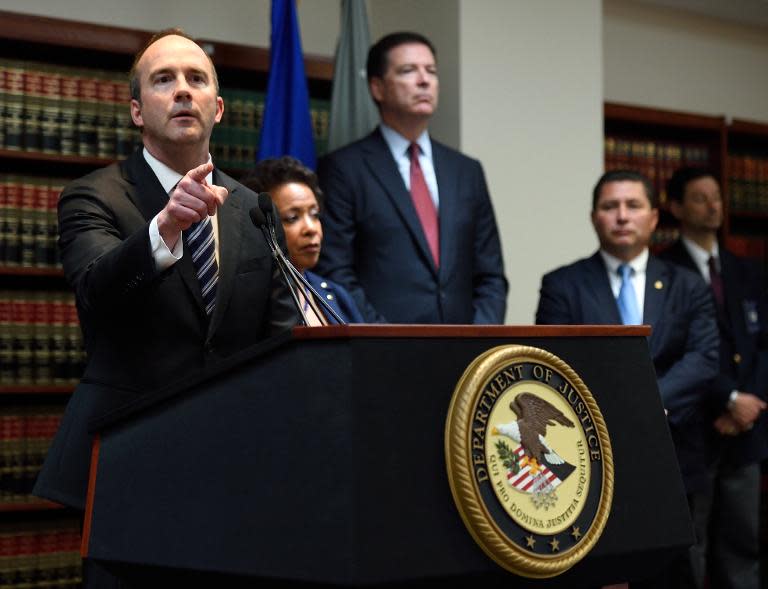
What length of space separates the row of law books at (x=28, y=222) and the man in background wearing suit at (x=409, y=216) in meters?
1.06

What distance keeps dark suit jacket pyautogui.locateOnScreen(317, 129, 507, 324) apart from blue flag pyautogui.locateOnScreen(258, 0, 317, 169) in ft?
0.86

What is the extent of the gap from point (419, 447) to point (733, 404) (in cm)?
274

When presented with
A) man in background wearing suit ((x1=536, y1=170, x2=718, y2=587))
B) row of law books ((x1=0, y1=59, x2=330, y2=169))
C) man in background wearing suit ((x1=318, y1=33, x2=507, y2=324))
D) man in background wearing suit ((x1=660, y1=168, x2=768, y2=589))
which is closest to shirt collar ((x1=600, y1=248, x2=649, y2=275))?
man in background wearing suit ((x1=536, y1=170, x2=718, y2=587))

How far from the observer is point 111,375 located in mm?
1737

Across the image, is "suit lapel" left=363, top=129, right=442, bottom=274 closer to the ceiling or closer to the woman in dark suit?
the woman in dark suit

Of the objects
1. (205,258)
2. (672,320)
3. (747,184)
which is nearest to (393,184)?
(672,320)

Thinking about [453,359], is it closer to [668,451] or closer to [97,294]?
[668,451]

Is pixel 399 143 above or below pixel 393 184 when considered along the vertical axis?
above

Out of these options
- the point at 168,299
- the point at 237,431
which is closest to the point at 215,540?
the point at 237,431

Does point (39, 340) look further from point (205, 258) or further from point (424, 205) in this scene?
point (205, 258)

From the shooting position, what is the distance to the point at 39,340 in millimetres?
3893

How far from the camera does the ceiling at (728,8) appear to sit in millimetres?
5680

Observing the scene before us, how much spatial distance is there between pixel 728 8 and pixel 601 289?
2984 millimetres

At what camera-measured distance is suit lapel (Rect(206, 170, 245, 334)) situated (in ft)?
5.71
